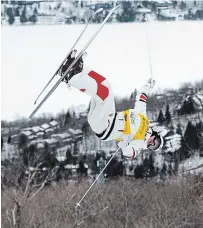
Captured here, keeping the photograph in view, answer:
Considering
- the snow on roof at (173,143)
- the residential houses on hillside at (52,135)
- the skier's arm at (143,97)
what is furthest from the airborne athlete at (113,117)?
the residential houses on hillside at (52,135)

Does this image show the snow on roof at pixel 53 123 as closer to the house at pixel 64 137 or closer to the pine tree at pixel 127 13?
the house at pixel 64 137

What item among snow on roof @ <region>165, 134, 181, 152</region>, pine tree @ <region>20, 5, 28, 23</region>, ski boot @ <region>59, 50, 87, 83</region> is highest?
pine tree @ <region>20, 5, 28, 23</region>

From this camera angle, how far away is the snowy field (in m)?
3.86

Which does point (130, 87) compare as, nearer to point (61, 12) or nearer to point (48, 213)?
point (61, 12)

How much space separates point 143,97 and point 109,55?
10.8 inches

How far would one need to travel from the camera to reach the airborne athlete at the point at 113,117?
3.55 m

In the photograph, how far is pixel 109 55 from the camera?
387 cm

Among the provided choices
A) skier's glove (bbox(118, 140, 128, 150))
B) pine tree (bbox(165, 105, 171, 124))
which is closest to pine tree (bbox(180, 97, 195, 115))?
pine tree (bbox(165, 105, 171, 124))

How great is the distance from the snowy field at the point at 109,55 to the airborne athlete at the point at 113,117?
159 mm

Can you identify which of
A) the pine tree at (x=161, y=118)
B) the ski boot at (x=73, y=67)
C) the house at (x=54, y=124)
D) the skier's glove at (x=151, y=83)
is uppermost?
the ski boot at (x=73, y=67)

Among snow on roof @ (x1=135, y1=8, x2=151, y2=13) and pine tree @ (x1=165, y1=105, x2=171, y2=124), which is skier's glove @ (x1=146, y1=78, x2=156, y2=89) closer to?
pine tree @ (x1=165, y1=105, x2=171, y2=124)

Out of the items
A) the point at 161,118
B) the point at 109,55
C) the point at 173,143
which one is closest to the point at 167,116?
the point at 161,118

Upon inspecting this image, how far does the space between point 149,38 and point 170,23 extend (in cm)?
13

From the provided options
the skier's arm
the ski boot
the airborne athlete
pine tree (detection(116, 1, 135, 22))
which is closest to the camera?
the ski boot
